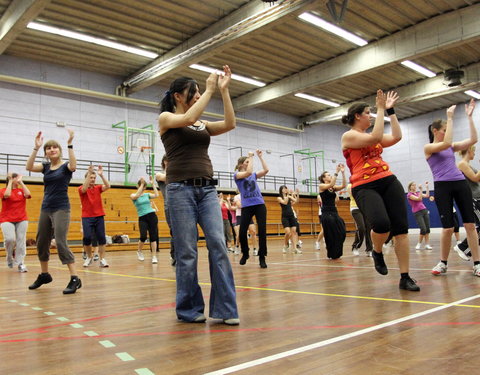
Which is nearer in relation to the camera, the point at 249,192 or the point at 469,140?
the point at 469,140

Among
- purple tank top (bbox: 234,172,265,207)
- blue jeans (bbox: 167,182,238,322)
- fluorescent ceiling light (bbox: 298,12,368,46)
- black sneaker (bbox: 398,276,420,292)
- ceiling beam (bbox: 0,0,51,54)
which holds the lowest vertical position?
black sneaker (bbox: 398,276,420,292)

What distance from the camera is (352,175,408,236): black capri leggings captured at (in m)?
3.74

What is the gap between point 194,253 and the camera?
2.89m

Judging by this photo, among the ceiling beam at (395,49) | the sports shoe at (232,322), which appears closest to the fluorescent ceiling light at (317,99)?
the ceiling beam at (395,49)

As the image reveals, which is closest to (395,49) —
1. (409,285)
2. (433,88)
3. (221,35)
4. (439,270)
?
(433,88)

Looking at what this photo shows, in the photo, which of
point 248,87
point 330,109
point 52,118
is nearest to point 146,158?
point 52,118

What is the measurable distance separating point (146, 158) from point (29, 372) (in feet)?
57.2

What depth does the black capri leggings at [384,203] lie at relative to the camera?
374 centimetres

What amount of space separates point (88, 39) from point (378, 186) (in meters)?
13.6

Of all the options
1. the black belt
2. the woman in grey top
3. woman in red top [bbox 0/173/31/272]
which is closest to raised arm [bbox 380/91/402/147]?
the woman in grey top

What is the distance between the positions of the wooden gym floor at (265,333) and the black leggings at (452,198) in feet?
2.11

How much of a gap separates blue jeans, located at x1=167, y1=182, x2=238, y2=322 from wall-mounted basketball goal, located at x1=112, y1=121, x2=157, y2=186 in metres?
15.7

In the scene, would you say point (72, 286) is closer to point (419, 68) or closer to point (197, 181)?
point (197, 181)

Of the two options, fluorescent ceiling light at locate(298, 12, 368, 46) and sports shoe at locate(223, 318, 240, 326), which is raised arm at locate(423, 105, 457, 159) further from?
fluorescent ceiling light at locate(298, 12, 368, 46)
